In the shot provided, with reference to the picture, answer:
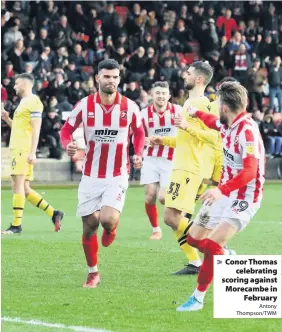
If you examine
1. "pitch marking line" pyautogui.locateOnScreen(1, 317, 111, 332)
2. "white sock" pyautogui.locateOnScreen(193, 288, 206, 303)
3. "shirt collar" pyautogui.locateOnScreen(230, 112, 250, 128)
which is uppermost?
"shirt collar" pyautogui.locateOnScreen(230, 112, 250, 128)

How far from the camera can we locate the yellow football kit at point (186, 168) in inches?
453

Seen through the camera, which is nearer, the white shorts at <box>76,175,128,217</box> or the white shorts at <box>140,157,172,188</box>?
the white shorts at <box>76,175,128,217</box>

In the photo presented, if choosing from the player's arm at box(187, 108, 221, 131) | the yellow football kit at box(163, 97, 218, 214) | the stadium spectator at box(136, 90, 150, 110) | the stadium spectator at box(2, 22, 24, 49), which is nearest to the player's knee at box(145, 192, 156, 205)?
the yellow football kit at box(163, 97, 218, 214)

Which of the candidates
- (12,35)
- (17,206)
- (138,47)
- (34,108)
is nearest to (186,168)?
(34,108)

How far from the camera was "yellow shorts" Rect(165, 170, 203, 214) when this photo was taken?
37.7 feet

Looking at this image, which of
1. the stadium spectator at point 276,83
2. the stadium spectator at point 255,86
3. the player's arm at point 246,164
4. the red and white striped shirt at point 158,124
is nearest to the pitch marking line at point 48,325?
the player's arm at point 246,164

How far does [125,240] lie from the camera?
1488 cm

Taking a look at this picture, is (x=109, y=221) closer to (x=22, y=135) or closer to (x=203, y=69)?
(x=203, y=69)

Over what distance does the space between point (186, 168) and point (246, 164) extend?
265 centimetres

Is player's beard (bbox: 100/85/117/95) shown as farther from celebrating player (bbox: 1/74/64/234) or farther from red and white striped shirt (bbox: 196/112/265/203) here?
celebrating player (bbox: 1/74/64/234)

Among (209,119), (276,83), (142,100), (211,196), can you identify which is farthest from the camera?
(276,83)

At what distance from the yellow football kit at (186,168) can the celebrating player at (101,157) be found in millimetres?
692

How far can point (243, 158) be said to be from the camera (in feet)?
30.0

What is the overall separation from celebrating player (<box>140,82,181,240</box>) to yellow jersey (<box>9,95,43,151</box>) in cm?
155
